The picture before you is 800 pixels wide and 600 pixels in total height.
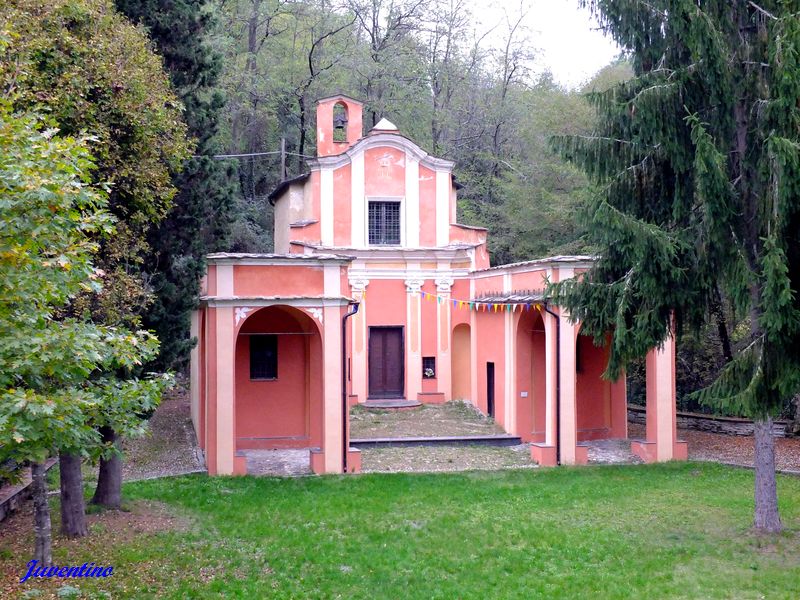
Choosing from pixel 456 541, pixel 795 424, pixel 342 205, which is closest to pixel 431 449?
pixel 456 541

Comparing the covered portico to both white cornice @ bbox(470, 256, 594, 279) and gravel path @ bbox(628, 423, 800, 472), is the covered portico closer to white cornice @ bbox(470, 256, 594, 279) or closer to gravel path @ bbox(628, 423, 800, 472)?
white cornice @ bbox(470, 256, 594, 279)

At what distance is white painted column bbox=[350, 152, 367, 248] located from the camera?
21.5 metres

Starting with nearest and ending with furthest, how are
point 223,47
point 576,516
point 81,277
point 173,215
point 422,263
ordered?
point 81,277 < point 576,516 < point 173,215 < point 422,263 < point 223,47

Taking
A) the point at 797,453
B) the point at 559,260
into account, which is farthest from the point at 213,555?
the point at 797,453

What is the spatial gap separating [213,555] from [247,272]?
638cm

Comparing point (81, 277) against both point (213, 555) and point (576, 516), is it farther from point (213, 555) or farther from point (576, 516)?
point (576, 516)

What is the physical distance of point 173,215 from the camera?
→ 13195 mm

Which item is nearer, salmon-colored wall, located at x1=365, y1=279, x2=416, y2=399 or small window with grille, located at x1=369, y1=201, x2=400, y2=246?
salmon-colored wall, located at x1=365, y1=279, x2=416, y2=399

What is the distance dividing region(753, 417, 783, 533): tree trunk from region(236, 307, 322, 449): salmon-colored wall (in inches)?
374

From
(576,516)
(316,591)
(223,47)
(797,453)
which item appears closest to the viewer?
(316,591)

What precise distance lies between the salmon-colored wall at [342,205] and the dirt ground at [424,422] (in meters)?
4.91

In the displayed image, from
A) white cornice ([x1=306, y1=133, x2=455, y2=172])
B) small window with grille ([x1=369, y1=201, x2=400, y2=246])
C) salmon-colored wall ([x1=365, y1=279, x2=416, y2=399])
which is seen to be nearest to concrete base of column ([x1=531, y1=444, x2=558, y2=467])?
salmon-colored wall ([x1=365, y1=279, x2=416, y2=399])

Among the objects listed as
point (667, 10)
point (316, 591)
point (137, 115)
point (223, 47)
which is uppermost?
point (223, 47)

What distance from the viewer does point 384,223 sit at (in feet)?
71.8
